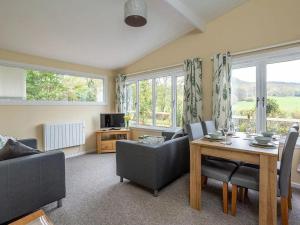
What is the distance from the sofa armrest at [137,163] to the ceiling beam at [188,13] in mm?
2091

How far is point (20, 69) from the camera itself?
11.4 feet

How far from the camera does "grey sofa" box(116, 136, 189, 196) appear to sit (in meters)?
2.29

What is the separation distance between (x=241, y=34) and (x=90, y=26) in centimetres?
254

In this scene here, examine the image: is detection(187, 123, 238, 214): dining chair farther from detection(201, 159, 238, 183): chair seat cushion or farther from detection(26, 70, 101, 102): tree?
detection(26, 70, 101, 102): tree

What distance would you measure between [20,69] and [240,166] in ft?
13.7

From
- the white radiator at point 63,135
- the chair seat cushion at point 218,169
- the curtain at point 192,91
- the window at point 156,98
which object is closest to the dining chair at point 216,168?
the chair seat cushion at point 218,169

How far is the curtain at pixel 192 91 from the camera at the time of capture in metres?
3.42

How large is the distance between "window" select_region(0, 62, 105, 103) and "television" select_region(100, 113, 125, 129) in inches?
21.5

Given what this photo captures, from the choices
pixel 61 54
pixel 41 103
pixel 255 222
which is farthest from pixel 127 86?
pixel 255 222

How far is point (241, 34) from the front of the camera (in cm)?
299

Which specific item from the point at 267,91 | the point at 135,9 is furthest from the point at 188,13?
the point at 267,91

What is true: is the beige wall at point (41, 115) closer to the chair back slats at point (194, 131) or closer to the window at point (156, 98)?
the window at point (156, 98)

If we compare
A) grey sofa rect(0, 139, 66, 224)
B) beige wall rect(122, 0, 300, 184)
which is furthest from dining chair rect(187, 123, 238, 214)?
grey sofa rect(0, 139, 66, 224)

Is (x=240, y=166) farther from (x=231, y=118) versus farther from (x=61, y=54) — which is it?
(x=61, y=54)
